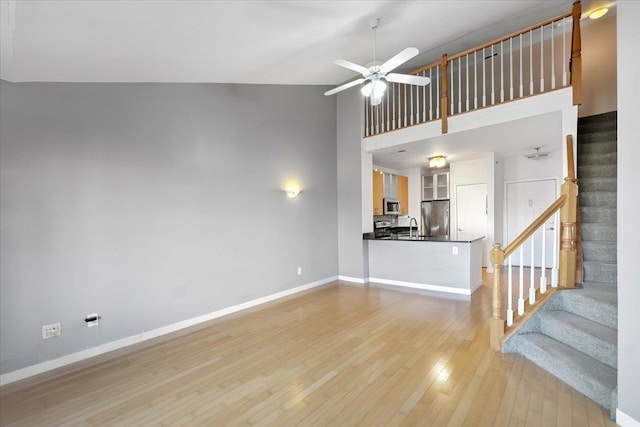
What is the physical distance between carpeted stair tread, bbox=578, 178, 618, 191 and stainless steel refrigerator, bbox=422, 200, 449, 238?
338 cm

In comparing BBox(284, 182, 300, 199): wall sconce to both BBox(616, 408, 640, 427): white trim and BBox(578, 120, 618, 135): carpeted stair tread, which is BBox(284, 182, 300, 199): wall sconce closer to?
BBox(616, 408, 640, 427): white trim

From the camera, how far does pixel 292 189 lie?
15.8 feet

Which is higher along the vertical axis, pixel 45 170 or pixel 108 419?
pixel 45 170

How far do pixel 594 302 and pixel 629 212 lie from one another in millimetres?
1286

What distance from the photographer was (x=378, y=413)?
1899 millimetres

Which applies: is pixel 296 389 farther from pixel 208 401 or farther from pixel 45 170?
pixel 45 170

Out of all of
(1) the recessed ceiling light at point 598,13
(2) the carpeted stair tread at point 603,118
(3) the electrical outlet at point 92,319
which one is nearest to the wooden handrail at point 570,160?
(2) the carpeted stair tread at point 603,118

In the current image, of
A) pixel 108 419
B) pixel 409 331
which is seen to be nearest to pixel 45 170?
pixel 108 419

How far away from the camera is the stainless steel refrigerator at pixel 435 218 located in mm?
6942

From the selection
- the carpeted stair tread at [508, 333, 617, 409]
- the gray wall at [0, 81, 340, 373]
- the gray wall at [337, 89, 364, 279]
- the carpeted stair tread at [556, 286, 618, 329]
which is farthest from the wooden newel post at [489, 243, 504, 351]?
the gray wall at [0, 81, 340, 373]

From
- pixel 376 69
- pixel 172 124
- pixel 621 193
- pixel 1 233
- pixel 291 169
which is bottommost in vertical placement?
pixel 1 233

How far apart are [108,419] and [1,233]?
1.78 meters

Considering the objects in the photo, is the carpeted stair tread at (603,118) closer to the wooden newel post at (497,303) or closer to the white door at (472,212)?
the white door at (472,212)

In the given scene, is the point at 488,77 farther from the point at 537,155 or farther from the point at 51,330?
the point at 51,330
